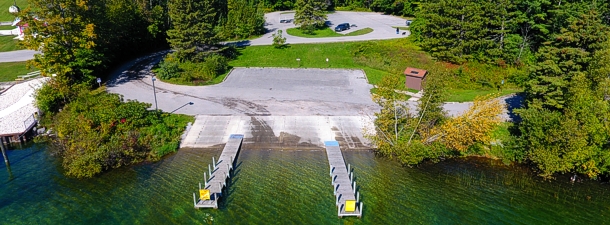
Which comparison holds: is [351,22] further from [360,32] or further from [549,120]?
[549,120]

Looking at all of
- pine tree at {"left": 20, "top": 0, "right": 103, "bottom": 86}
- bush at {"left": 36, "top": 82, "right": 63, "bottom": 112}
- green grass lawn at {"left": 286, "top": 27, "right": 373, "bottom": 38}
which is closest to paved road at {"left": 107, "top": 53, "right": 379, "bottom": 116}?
pine tree at {"left": 20, "top": 0, "right": 103, "bottom": 86}

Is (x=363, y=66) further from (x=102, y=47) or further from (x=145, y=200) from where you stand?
(x=145, y=200)

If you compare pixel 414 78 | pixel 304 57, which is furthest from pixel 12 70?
pixel 414 78

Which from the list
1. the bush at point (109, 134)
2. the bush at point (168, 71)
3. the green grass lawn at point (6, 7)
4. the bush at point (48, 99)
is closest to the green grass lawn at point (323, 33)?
the bush at point (168, 71)

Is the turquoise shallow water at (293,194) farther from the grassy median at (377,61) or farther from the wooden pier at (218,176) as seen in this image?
the grassy median at (377,61)

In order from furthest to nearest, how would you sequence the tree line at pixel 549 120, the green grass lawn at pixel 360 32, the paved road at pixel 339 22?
the green grass lawn at pixel 360 32 < the paved road at pixel 339 22 < the tree line at pixel 549 120
